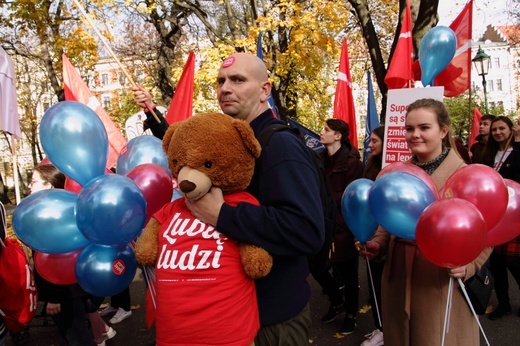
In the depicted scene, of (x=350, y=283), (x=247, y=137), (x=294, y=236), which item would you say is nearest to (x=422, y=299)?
(x=294, y=236)

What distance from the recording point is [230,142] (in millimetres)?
1629

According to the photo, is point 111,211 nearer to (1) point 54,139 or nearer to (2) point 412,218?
(1) point 54,139

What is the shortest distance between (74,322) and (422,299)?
2518 millimetres

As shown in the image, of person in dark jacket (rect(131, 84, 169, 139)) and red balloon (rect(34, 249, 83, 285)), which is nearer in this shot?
red balloon (rect(34, 249, 83, 285))

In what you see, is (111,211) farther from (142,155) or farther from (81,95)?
(81,95)

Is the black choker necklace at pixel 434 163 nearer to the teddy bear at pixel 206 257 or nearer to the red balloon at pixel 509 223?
the red balloon at pixel 509 223

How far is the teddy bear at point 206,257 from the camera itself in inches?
62.5

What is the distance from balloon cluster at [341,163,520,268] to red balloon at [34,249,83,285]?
160cm

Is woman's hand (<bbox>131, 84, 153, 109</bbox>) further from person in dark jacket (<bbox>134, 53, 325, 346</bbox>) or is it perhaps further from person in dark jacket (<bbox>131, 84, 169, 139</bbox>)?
person in dark jacket (<bbox>134, 53, 325, 346</bbox>)

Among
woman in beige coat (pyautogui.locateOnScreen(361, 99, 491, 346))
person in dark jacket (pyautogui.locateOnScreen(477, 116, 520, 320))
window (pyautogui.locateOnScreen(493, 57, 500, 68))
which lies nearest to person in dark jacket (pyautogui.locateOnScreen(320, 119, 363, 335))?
person in dark jacket (pyautogui.locateOnScreen(477, 116, 520, 320))

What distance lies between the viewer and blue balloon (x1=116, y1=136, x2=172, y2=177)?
2.47m

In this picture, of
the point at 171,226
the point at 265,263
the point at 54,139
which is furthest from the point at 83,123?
the point at 265,263

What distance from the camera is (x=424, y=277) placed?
7.51 feet

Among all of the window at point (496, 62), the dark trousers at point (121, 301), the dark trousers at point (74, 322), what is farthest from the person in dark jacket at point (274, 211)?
the window at point (496, 62)
